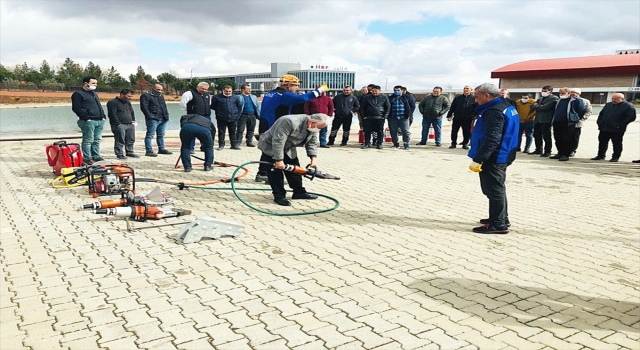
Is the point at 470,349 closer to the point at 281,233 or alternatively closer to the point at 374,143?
the point at 281,233

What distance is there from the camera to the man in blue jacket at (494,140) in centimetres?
480

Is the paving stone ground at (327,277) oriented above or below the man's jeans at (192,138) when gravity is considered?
below

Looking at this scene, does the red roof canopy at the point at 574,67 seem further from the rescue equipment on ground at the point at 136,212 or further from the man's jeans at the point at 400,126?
the rescue equipment on ground at the point at 136,212

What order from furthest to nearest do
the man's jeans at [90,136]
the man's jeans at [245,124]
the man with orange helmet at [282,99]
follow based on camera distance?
the man's jeans at [245,124]
the man's jeans at [90,136]
the man with orange helmet at [282,99]

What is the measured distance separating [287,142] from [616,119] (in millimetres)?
9286

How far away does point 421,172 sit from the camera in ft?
31.5

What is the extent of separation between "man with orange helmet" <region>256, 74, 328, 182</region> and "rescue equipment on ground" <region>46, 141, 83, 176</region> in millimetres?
3423

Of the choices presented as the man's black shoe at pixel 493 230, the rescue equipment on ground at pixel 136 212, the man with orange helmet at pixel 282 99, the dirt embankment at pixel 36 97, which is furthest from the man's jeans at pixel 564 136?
the dirt embankment at pixel 36 97

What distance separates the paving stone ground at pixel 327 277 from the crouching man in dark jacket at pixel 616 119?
16.8 feet

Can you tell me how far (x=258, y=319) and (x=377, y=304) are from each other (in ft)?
3.03

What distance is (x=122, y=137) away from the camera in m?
10.1

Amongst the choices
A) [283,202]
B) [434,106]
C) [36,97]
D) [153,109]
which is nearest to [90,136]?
[153,109]

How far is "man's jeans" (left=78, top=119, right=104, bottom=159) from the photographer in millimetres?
8952

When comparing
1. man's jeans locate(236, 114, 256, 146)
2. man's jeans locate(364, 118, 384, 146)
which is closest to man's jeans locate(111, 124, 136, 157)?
man's jeans locate(236, 114, 256, 146)
